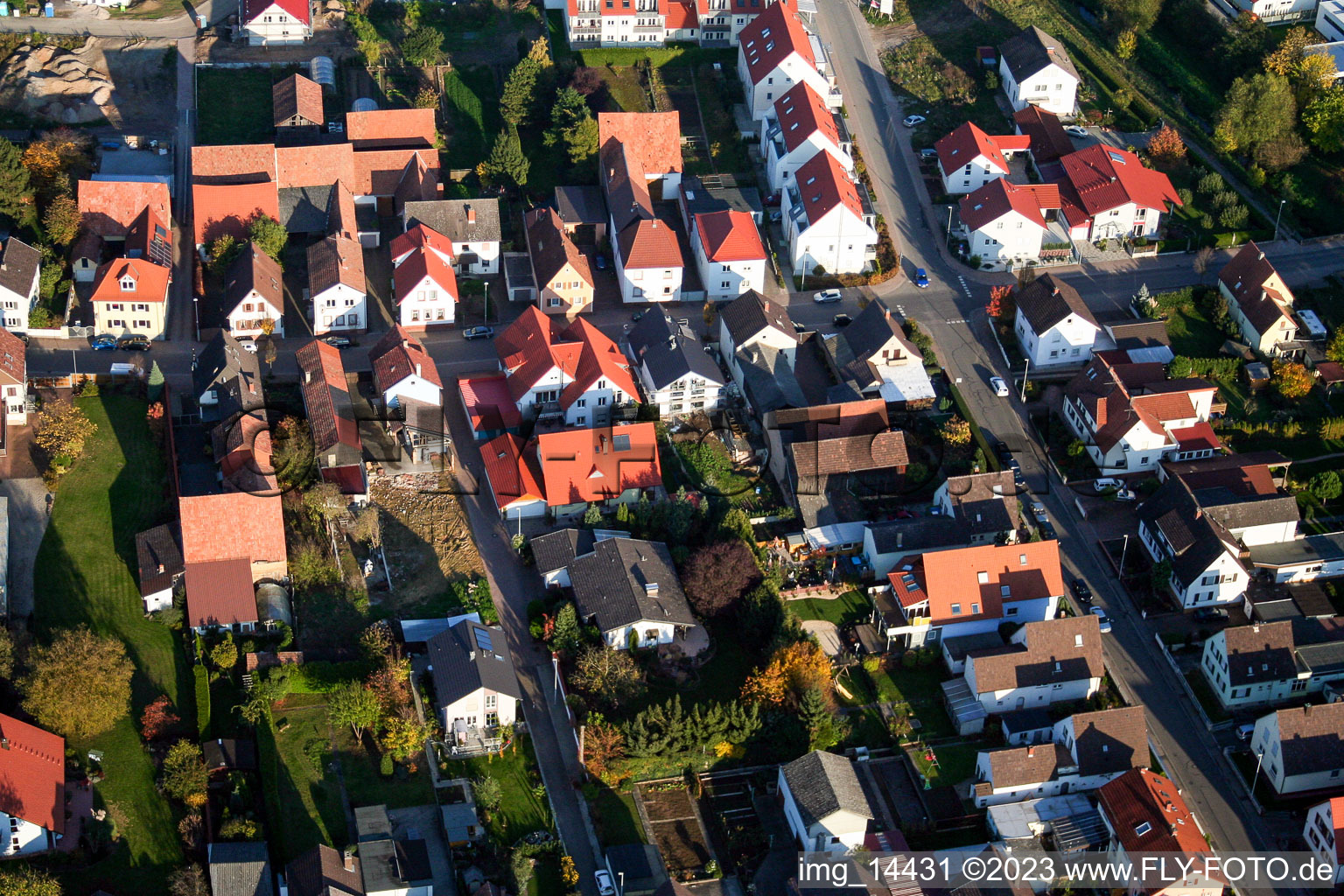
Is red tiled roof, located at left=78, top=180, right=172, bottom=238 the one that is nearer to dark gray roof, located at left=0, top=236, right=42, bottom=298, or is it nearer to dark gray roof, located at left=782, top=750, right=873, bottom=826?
dark gray roof, located at left=0, top=236, right=42, bottom=298

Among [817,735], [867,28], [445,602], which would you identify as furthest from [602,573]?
[867,28]

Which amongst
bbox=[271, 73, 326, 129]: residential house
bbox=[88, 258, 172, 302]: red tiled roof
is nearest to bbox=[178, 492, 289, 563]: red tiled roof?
bbox=[88, 258, 172, 302]: red tiled roof

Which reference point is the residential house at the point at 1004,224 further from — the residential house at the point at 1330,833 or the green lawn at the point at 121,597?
the green lawn at the point at 121,597

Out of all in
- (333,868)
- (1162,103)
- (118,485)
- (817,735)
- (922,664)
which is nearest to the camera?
(333,868)

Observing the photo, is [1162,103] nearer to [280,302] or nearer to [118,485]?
[280,302]

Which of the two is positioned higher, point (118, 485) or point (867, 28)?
point (867, 28)

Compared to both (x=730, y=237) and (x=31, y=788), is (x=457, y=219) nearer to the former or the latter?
(x=730, y=237)
